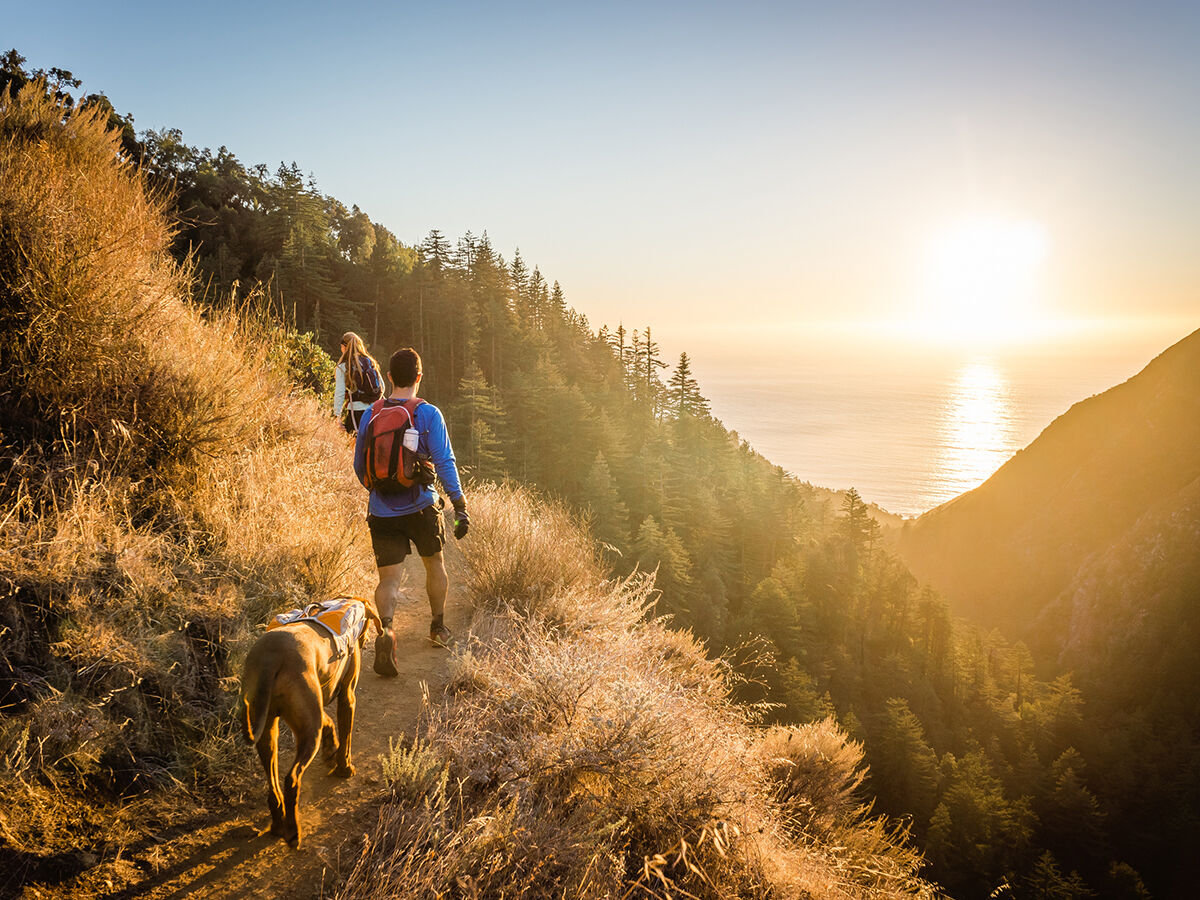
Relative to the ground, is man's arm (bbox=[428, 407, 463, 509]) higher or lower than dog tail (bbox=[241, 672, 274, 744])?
higher

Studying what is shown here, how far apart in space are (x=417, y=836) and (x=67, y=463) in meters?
2.87

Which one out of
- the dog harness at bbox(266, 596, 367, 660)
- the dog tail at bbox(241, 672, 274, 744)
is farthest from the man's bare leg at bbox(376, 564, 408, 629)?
the dog tail at bbox(241, 672, 274, 744)

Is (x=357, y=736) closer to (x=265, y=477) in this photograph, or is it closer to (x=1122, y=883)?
(x=265, y=477)

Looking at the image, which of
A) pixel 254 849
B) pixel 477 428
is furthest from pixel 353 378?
pixel 477 428

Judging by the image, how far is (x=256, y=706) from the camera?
212 cm

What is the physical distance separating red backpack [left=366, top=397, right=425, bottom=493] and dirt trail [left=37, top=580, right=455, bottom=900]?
1.47 m

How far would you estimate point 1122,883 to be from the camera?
1506 inches

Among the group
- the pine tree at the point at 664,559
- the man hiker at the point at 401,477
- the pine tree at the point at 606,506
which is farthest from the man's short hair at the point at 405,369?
the pine tree at the point at 606,506

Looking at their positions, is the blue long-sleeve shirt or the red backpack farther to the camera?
the blue long-sleeve shirt

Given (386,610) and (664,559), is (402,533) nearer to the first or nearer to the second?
(386,610)

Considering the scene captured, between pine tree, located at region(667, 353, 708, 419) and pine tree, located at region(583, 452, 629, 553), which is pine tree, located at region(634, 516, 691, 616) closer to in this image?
pine tree, located at region(583, 452, 629, 553)

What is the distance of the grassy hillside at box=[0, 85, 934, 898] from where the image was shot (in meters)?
2.28

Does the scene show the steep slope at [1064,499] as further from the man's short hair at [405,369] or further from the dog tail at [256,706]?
the dog tail at [256,706]

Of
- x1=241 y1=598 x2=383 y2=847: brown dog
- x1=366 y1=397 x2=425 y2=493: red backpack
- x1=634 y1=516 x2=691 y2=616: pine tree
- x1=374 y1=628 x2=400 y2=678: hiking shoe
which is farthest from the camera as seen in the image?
x1=634 y1=516 x2=691 y2=616: pine tree
